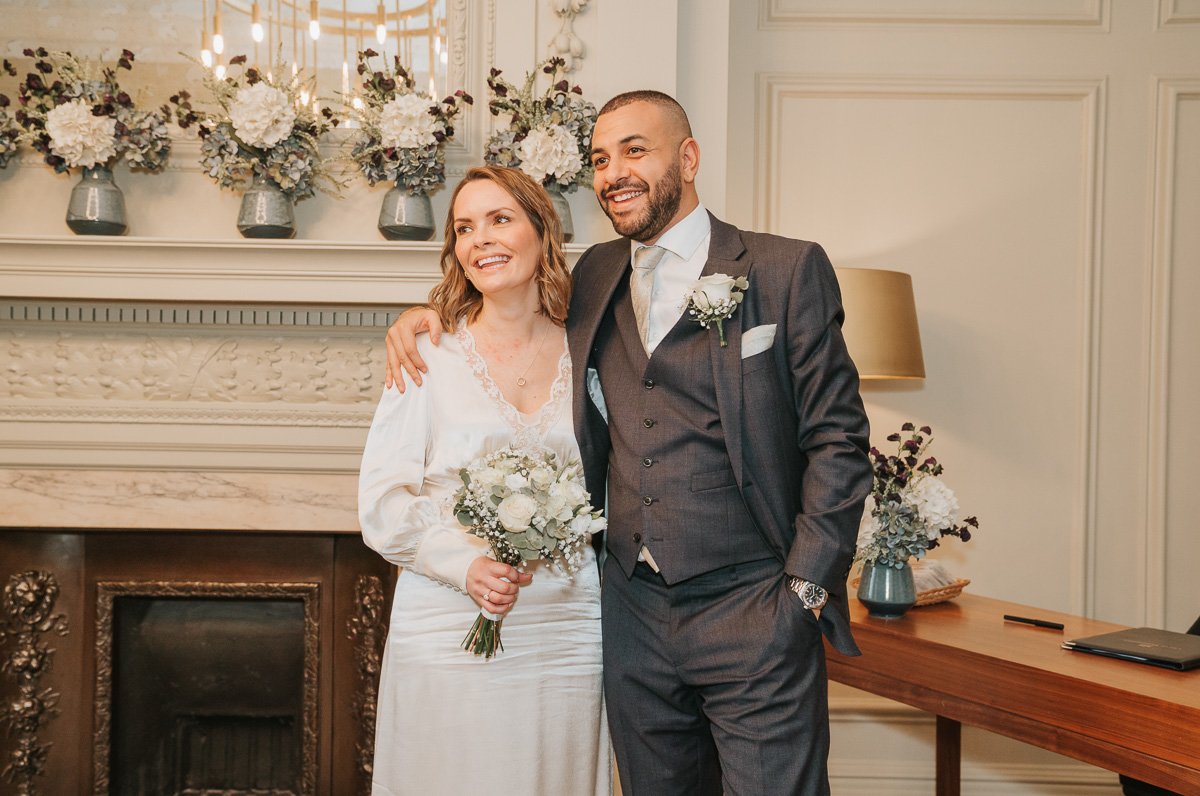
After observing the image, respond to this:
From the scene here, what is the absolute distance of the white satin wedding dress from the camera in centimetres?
196

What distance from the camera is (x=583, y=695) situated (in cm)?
203

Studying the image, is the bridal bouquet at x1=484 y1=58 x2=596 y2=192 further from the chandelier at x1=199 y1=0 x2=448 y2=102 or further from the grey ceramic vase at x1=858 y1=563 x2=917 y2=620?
the grey ceramic vase at x1=858 y1=563 x2=917 y2=620

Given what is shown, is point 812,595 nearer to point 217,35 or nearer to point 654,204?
point 654,204

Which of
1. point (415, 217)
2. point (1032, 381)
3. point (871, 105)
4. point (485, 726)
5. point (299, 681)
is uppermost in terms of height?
point (871, 105)

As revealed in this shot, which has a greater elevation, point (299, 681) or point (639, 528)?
point (639, 528)

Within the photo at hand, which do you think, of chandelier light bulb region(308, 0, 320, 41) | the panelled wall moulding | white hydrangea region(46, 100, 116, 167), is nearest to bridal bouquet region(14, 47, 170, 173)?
white hydrangea region(46, 100, 116, 167)

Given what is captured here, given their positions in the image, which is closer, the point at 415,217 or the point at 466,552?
the point at 466,552

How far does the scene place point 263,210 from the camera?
2.79 m

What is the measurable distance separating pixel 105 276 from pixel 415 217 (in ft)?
3.05

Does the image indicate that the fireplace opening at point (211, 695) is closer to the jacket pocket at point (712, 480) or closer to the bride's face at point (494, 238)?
the bride's face at point (494, 238)

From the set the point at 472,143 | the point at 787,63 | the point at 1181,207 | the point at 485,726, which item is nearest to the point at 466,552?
the point at 485,726

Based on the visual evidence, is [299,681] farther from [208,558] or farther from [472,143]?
[472,143]

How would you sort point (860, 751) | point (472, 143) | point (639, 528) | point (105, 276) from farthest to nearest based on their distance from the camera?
point (860, 751), point (472, 143), point (105, 276), point (639, 528)

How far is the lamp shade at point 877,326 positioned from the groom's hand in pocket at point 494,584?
1538mm
